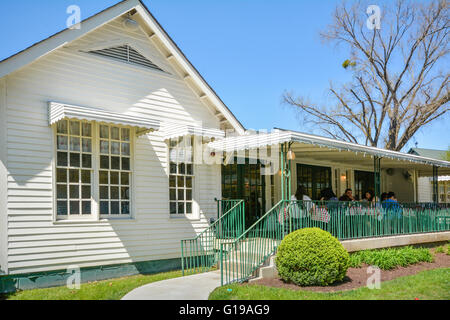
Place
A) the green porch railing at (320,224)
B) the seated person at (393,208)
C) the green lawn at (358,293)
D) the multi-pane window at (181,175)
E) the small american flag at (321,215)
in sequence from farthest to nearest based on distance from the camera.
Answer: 1. the seated person at (393,208)
2. the multi-pane window at (181,175)
3. the small american flag at (321,215)
4. the green porch railing at (320,224)
5. the green lawn at (358,293)

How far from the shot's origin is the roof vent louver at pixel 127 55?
34.3ft

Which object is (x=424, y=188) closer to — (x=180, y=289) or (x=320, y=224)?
(x=320, y=224)

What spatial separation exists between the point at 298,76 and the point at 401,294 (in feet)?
69.0

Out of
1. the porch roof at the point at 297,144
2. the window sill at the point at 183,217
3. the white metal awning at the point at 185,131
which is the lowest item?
the window sill at the point at 183,217

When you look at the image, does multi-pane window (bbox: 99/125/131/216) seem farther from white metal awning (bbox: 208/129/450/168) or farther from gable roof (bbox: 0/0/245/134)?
white metal awning (bbox: 208/129/450/168)

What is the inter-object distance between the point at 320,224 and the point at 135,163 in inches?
188

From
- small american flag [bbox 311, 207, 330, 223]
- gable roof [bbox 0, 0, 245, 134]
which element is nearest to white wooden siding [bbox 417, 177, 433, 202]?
small american flag [bbox 311, 207, 330, 223]

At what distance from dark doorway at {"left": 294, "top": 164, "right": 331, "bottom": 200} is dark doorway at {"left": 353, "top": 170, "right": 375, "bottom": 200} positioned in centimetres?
212

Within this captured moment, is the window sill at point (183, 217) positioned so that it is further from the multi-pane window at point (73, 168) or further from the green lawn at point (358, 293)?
the green lawn at point (358, 293)

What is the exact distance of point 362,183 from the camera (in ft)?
61.8

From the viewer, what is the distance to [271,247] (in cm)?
957

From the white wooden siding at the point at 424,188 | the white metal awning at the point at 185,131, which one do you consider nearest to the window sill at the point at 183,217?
the white metal awning at the point at 185,131

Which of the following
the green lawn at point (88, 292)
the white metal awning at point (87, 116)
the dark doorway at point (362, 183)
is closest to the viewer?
the green lawn at point (88, 292)

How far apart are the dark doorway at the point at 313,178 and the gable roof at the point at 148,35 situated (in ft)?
13.4
